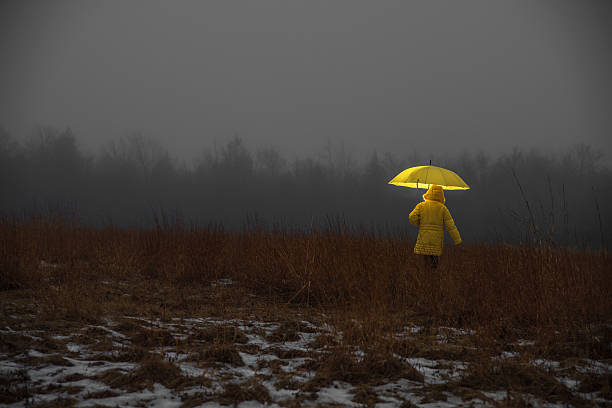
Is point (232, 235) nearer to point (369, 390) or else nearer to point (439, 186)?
point (439, 186)

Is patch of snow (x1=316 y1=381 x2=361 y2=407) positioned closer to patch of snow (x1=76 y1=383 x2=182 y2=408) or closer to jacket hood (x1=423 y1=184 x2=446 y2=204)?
patch of snow (x1=76 y1=383 x2=182 y2=408)

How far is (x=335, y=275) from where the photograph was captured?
4.79 m

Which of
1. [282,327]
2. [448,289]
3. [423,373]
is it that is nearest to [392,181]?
[448,289]

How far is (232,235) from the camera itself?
7902 mm

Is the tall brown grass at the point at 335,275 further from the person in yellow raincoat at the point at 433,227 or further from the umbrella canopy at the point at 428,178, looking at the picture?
the umbrella canopy at the point at 428,178

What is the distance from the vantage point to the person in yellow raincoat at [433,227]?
555 cm

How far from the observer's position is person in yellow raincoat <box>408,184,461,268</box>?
18.2ft

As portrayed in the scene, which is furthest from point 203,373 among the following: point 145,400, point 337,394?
point 337,394

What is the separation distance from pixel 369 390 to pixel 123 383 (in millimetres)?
1480

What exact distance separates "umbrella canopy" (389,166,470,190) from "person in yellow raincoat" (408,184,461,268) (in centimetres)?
28

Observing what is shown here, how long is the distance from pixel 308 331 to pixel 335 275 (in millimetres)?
1393

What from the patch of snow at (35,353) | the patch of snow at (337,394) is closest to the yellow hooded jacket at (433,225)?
the patch of snow at (337,394)

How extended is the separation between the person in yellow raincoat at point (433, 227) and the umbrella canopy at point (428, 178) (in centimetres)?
28

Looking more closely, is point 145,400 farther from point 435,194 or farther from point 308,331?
point 435,194
